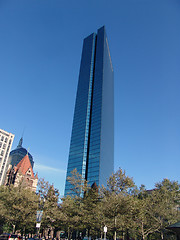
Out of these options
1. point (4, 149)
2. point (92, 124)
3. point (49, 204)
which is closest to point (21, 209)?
point (49, 204)

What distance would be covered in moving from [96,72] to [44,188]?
9166 cm

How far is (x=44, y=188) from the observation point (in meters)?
38.0

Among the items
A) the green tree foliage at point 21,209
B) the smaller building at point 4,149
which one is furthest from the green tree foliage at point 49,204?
the smaller building at point 4,149

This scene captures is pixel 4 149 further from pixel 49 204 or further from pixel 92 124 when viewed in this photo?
pixel 49 204

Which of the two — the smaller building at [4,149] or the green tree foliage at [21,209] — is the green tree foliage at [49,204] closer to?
the green tree foliage at [21,209]

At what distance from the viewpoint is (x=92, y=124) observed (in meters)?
101

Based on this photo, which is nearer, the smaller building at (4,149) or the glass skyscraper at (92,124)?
the glass skyscraper at (92,124)

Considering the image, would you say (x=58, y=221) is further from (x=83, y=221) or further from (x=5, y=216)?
(x=5, y=216)

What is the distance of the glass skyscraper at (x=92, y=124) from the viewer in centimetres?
8944

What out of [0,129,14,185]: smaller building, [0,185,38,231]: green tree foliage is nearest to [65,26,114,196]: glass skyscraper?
[0,185,38,231]: green tree foliage

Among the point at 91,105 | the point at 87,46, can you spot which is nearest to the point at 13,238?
the point at 91,105

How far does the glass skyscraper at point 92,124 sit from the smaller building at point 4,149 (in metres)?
50.0

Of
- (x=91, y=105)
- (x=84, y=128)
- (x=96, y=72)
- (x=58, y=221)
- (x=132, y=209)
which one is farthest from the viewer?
(x=96, y=72)

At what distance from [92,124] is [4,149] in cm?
6560
